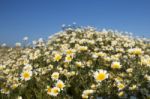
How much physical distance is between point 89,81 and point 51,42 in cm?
436

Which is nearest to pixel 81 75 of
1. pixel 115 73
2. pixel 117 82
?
pixel 115 73

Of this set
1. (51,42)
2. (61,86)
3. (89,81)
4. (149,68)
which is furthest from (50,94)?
(51,42)

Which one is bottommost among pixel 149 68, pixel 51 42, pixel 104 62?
pixel 149 68

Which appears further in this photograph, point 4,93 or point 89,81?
point 89,81

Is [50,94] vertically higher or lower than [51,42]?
lower

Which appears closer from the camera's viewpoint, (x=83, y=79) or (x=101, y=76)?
(x=101, y=76)

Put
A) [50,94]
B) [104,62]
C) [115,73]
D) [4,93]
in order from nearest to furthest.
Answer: [50,94]
[4,93]
[115,73]
[104,62]

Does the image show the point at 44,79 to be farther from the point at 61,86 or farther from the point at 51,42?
the point at 51,42

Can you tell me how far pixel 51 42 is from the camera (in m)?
9.31

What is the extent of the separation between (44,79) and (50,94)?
0.86m

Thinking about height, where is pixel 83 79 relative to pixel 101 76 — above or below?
above

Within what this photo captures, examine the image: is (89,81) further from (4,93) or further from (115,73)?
(4,93)

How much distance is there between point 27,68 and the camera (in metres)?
5.05

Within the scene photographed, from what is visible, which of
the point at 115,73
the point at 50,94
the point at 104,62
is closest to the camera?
the point at 50,94
